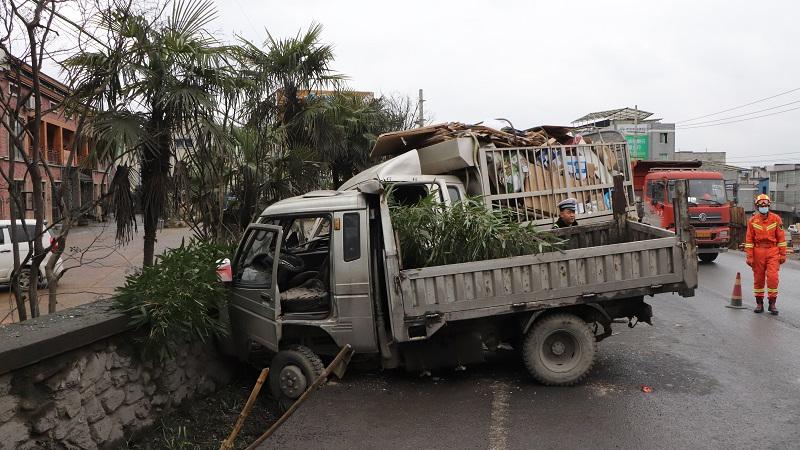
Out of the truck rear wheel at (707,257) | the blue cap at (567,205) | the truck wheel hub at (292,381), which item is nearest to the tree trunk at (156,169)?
the truck wheel hub at (292,381)

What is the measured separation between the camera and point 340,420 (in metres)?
5.11

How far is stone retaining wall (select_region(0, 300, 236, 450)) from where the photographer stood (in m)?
3.62

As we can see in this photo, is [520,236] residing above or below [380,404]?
above

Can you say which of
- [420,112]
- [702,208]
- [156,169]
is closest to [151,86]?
[156,169]

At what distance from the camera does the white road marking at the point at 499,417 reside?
4.48 metres

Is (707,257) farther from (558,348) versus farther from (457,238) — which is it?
(457,238)

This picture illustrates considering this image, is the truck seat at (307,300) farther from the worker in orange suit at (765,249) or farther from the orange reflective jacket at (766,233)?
the orange reflective jacket at (766,233)

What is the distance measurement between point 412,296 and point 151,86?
11.5 ft

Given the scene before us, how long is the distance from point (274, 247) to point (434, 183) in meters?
2.09

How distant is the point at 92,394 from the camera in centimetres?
420

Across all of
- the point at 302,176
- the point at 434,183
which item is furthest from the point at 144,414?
the point at 302,176

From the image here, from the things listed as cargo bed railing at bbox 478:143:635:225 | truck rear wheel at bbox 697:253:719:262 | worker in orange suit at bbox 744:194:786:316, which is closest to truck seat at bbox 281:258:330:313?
cargo bed railing at bbox 478:143:635:225

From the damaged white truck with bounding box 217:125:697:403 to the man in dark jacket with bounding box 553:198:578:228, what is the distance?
1.31 m

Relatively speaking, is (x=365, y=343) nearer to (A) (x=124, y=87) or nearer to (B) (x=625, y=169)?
(A) (x=124, y=87)
